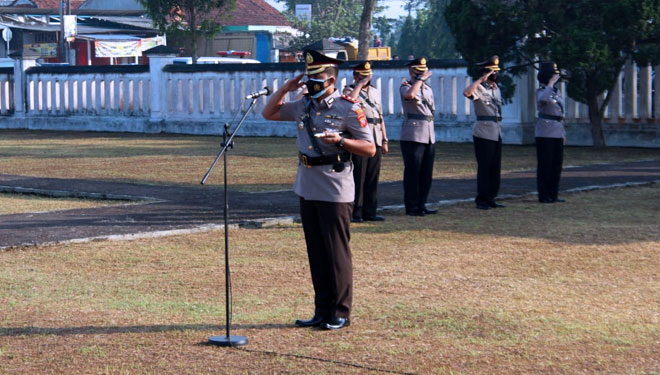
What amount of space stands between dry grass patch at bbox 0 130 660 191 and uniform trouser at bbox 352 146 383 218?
3568 millimetres

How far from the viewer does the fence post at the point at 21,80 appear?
35062 mm

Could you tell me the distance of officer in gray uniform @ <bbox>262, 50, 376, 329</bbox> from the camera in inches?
296

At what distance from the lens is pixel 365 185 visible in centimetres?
1282

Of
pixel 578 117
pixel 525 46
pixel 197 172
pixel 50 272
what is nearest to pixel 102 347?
pixel 50 272

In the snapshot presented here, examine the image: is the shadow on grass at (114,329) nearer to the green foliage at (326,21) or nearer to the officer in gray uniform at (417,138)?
the officer in gray uniform at (417,138)

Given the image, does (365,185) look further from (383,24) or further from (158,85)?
A: (383,24)

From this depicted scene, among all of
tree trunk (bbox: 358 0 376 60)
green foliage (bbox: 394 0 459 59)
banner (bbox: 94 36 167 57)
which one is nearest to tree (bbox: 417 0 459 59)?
green foliage (bbox: 394 0 459 59)

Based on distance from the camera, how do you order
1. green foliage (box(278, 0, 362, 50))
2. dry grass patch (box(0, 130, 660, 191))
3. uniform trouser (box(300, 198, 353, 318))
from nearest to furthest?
1. uniform trouser (box(300, 198, 353, 318))
2. dry grass patch (box(0, 130, 660, 191))
3. green foliage (box(278, 0, 362, 50))

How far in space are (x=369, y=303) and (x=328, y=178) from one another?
3.92 ft

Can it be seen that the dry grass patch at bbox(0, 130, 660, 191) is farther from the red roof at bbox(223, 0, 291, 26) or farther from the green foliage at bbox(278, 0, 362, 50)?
the red roof at bbox(223, 0, 291, 26)

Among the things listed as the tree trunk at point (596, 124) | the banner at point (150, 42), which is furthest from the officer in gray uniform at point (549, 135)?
the banner at point (150, 42)

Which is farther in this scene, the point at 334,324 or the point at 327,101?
the point at 327,101

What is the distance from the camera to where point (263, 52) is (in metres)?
63.1

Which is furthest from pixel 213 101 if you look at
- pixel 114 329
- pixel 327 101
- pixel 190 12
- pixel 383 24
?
pixel 383 24
